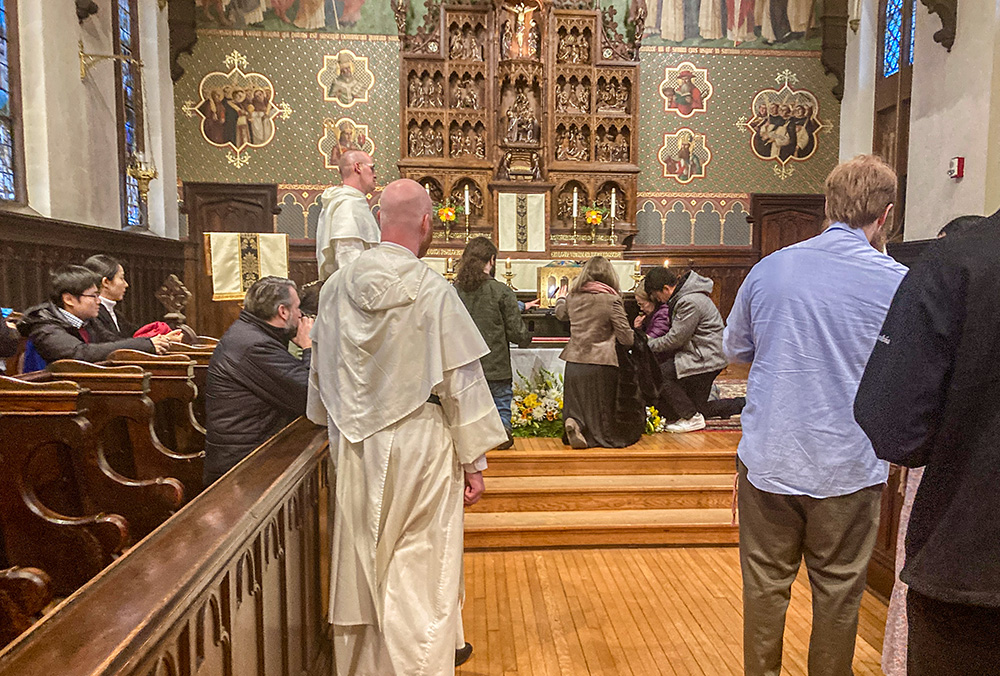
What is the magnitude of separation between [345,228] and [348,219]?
5 centimetres

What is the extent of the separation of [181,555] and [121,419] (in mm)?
2210

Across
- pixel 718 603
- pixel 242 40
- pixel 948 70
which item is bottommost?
pixel 718 603

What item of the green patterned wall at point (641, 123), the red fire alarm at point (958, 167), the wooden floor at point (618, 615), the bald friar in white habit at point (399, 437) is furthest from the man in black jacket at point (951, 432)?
the green patterned wall at point (641, 123)

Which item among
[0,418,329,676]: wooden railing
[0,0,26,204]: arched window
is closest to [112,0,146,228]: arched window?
[0,0,26,204]: arched window

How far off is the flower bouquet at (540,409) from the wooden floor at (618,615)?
4.55 feet

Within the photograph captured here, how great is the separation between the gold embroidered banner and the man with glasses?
14.6 ft

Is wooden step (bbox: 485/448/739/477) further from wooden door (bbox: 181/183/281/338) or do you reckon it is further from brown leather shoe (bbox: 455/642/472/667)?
wooden door (bbox: 181/183/281/338)

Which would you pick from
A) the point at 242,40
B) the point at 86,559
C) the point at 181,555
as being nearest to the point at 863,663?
the point at 181,555

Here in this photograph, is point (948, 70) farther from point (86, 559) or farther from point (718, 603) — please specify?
point (86, 559)

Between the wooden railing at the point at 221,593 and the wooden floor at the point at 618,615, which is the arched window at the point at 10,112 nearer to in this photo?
the wooden railing at the point at 221,593

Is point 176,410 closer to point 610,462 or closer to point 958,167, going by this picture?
point 610,462

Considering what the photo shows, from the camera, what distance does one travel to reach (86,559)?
2367 millimetres

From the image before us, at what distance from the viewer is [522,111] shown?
1030 cm

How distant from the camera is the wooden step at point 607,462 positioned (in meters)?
4.78
